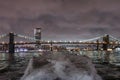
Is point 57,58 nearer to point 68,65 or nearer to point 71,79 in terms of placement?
point 68,65

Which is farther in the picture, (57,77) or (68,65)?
(68,65)

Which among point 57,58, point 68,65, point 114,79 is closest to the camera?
point 68,65

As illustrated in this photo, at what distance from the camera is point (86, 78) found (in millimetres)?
8000

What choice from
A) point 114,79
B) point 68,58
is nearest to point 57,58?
point 68,58

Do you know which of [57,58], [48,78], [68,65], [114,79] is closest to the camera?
[48,78]

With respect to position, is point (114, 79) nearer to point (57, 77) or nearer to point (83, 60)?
point (83, 60)

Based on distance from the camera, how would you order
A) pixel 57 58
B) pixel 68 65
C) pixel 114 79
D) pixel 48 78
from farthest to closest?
1. pixel 114 79
2. pixel 57 58
3. pixel 68 65
4. pixel 48 78

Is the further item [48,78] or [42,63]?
[42,63]

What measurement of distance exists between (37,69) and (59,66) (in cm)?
67

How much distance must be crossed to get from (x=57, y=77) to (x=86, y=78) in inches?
32.1

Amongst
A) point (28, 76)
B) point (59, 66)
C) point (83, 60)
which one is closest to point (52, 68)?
point (59, 66)

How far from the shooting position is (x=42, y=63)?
8852mm

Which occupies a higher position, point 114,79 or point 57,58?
point 57,58

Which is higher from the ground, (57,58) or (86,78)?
(57,58)
